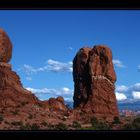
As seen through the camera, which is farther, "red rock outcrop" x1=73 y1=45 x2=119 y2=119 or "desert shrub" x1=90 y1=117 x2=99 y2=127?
"red rock outcrop" x1=73 y1=45 x2=119 y2=119

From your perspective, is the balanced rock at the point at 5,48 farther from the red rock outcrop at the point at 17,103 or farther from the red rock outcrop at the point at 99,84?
the red rock outcrop at the point at 99,84

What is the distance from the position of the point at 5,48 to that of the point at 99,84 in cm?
1401

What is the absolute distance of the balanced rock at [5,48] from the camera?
166 ft

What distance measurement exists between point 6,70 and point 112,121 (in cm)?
1507

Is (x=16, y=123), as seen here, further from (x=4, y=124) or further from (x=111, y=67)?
(x=111, y=67)

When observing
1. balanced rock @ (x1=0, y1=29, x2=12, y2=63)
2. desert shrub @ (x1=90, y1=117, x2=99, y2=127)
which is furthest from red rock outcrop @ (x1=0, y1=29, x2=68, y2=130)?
desert shrub @ (x1=90, y1=117, x2=99, y2=127)

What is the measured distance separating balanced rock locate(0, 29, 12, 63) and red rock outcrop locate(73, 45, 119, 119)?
11.2 meters

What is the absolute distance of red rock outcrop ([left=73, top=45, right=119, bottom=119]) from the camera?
53.0m

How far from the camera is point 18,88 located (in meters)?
48.6

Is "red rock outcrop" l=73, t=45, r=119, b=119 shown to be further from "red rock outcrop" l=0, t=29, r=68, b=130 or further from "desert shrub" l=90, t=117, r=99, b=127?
"red rock outcrop" l=0, t=29, r=68, b=130

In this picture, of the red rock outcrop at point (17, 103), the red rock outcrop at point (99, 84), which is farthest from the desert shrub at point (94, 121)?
the red rock outcrop at point (17, 103)

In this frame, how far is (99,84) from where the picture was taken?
177ft

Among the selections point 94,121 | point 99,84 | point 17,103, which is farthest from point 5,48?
point 94,121
